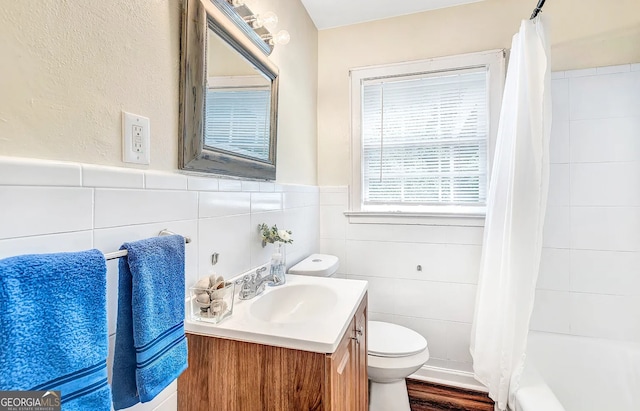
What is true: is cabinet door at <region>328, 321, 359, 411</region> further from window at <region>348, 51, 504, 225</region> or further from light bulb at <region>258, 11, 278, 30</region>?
light bulb at <region>258, 11, 278, 30</region>

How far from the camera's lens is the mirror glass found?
104cm

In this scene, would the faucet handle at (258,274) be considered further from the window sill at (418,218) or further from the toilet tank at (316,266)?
the window sill at (418,218)

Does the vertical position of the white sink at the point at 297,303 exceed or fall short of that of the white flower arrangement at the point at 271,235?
it falls short

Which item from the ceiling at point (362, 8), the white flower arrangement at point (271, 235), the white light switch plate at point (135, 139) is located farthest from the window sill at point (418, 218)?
the white light switch plate at point (135, 139)

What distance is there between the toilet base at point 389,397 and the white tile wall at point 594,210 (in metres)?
1.00

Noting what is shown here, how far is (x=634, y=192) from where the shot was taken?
1681 mm

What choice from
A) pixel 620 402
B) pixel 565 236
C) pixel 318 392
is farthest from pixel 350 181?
pixel 620 402

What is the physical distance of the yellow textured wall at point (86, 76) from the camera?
549mm

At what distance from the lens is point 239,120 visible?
1.23 metres

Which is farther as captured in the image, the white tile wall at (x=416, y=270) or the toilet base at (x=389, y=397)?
the white tile wall at (x=416, y=270)

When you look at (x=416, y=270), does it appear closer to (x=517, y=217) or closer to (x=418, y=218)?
(x=418, y=218)

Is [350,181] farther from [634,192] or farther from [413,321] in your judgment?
[634,192]

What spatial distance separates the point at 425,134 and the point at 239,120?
1.35 meters

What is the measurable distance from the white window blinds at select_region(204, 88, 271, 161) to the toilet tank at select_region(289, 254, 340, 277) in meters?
0.64
